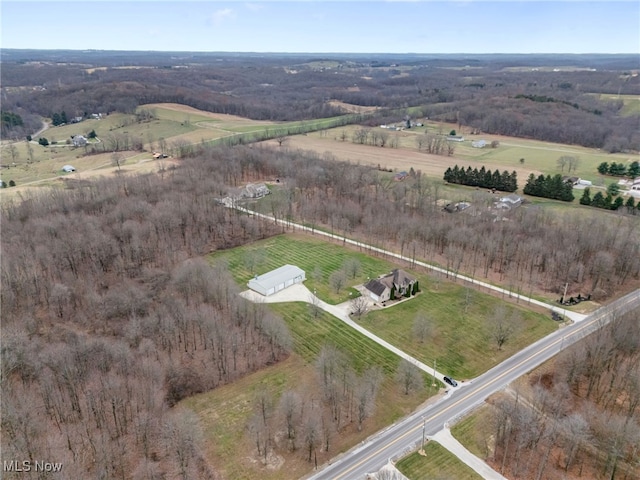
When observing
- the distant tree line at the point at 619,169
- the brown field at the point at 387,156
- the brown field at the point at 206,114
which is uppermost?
the brown field at the point at 206,114

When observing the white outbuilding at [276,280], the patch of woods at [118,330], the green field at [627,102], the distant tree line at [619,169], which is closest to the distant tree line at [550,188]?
the distant tree line at [619,169]

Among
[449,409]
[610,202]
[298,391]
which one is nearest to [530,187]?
[610,202]

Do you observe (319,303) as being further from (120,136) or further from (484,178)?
(120,136)

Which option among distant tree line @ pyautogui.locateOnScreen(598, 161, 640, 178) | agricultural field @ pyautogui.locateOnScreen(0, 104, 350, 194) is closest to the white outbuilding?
agricultural field @ pyautogui.locateOnScreen(0, 104, 350, 194)

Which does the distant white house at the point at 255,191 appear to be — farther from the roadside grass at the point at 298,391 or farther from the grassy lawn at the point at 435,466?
the grassy lawn at the point at 435,466

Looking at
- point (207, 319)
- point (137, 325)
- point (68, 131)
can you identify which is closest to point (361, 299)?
point (207, 319)

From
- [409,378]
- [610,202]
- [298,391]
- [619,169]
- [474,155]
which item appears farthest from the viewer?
[474,155]

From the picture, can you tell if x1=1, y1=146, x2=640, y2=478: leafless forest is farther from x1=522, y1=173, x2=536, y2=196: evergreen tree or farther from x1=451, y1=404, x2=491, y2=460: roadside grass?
x1=522, y1=173, x2=536, y2=196: evergreen tree
